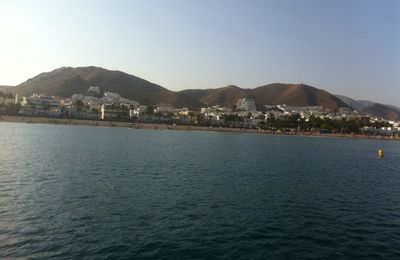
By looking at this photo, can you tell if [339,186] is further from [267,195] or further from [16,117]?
[16,117]

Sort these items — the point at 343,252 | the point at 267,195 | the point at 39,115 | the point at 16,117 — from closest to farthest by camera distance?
1. the point at 343,252
2. the point at 267,195
3. the point at 16,117
4. the point at 39,115

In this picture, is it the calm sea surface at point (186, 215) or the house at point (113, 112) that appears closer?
the calm sea surface at point (186, 215)

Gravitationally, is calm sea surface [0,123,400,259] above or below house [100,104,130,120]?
below

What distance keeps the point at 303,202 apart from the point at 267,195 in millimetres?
3085

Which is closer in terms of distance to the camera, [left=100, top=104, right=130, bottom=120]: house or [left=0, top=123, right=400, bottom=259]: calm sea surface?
[left=0, top=123, right=400, bottom=259]: calm sea surface

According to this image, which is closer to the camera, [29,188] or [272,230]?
[272,230]

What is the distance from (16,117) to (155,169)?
127 meters

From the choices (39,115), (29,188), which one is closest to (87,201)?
(29,188)

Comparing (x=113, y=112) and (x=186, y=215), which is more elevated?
(x=113, y=112)

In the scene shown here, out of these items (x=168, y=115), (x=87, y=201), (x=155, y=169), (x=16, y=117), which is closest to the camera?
(x=87, y=201)

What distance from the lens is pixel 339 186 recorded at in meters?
35.1

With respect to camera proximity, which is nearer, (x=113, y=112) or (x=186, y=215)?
(x=186, y=215)

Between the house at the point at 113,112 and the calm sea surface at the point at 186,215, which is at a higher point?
the house at the point at 113,112

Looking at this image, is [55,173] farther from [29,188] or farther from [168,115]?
[168,115]
